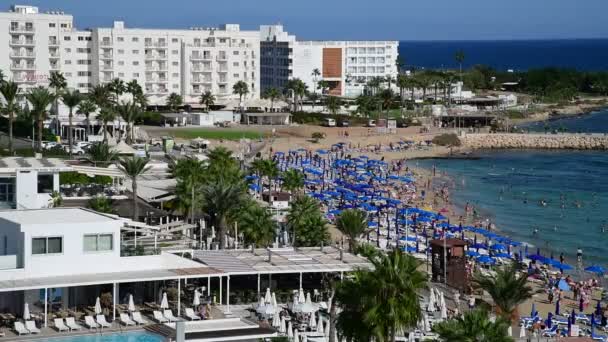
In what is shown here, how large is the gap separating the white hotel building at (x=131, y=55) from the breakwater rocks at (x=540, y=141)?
79.4 feet

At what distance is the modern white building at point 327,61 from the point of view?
13975 centimetres

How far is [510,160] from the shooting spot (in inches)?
4087

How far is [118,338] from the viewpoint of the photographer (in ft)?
101

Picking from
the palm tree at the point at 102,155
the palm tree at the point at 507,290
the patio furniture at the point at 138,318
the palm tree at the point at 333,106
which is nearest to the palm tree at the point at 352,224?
the patio furniture at the point at 138,318

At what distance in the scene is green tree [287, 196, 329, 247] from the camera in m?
42.3

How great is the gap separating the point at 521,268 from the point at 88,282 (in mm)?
22522

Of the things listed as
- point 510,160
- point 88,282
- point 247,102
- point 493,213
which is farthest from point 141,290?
point 247,102

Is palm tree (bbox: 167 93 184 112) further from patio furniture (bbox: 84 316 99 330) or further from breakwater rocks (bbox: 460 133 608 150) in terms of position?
patio furniture (bbox: 84 316 99 330)

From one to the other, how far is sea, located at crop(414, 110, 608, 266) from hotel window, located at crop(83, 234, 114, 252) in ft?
91.7

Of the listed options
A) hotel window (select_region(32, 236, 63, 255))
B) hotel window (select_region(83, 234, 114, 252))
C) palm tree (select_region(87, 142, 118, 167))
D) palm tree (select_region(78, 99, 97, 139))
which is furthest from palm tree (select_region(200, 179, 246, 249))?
palm tree (select_region(78, 99, 97, 139))

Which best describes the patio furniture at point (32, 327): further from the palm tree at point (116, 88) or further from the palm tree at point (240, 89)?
the palm tree at point (240, 89)

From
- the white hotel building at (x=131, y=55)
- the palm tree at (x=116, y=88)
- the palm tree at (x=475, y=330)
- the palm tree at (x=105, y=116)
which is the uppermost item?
the white hotel building at (x=131, y=55)

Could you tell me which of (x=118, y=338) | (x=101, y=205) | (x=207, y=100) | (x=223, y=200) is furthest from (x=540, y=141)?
(x=118, y=338)

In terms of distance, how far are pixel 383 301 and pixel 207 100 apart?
86.6 metres
